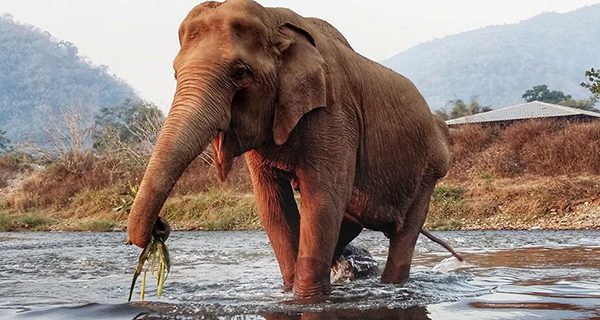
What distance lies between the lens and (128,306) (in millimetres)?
5367

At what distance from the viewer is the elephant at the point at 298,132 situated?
182 inches

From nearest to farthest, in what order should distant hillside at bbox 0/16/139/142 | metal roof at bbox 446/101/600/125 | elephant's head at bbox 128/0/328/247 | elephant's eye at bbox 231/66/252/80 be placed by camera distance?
elephant's head at bbox 128/0/328/247
elephant's eye at bbox 231/66/252/80
metal roof at bbox 446/101/600/125
distant hillside at bbox 0/16/139/142

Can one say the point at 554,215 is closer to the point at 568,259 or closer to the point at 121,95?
the point at 568,259

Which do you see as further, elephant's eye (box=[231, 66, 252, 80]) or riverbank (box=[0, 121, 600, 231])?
riverbank (box=[0, 121, 600, 231])

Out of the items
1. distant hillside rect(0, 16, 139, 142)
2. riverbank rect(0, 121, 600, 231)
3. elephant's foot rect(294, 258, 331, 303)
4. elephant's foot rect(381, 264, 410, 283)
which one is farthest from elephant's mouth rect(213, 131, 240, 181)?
distant hillside rect(0, 16, 139, 142)

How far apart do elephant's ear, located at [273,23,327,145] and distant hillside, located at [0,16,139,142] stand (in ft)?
499

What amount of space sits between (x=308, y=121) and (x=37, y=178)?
35.4 m

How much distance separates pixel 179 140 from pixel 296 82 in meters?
1.08

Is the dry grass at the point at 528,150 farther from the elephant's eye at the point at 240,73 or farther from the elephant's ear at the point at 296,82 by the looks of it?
the elephant's eye at the point at 240,73

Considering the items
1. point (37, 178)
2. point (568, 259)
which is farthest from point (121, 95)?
point (568, 259)

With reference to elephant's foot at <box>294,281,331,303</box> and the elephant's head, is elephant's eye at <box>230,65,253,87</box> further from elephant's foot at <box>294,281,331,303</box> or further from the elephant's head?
elephant's foot at <box>294,281,331,303</box>

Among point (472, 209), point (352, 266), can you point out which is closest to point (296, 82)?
point (352, 266)

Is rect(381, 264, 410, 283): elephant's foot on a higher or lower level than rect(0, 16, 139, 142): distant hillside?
lower

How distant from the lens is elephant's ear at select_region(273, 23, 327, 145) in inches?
203
